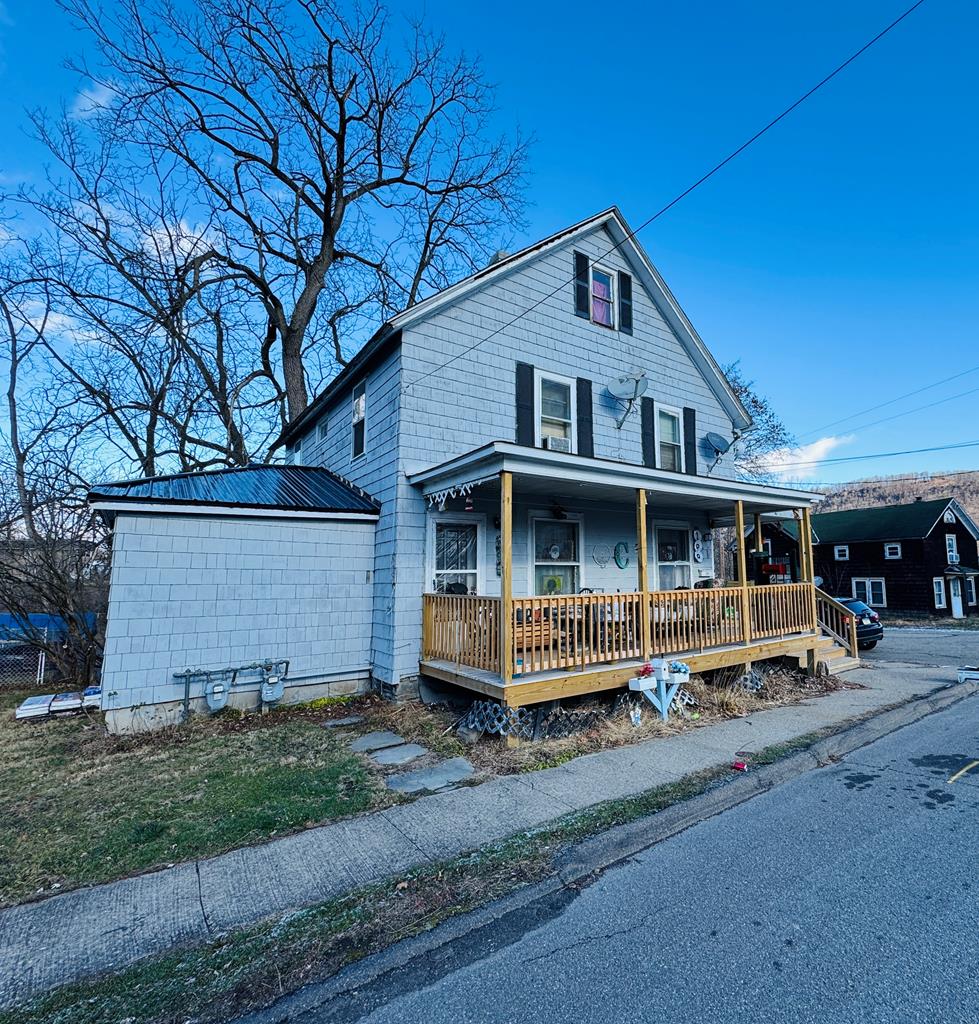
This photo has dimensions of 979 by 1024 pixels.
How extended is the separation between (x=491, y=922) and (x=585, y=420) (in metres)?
8.28

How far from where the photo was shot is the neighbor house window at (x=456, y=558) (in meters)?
8.48

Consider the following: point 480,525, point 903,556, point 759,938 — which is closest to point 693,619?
point 480,525

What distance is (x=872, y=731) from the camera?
6.75 metres

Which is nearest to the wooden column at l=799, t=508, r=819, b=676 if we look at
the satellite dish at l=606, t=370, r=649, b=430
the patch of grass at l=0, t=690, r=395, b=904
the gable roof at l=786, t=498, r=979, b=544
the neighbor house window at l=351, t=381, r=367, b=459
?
the satellite dish at l=606, t=370, r=649, b=430

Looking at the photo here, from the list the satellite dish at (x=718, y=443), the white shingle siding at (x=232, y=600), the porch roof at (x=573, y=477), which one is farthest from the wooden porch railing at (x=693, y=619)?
the white shingle siding at (x=232, y=600)

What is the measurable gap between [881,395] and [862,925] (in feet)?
85.0

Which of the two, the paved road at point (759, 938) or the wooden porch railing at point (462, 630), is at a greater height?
the wooden porch railing at point (462, 630)

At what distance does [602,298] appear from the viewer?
1079 centimetres

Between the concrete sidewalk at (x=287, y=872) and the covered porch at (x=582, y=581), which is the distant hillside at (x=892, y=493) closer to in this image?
the covered porch at (x=582, y=581)

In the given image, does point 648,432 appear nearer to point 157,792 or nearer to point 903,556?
point 157,792

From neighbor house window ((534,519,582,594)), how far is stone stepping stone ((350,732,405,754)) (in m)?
3.65

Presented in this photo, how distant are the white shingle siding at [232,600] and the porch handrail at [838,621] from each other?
9.93 m

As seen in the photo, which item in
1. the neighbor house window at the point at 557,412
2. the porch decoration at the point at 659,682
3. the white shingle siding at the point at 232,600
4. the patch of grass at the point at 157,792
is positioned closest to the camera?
the patch of grass at the point at 157,792

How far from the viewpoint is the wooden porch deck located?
243 inches
